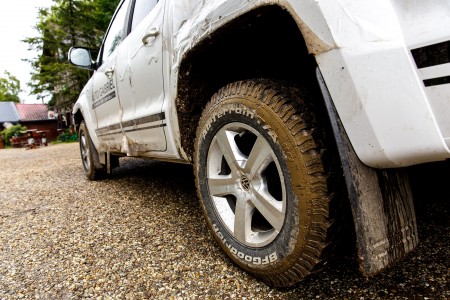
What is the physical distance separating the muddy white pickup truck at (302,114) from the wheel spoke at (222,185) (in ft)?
0.03

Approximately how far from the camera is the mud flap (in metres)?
0.98

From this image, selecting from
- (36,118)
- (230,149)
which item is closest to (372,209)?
(230,149)

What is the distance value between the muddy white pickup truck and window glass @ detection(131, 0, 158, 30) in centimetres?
35

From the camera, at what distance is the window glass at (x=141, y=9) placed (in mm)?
2282

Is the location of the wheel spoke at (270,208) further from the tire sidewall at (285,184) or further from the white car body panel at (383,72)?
the white car body panel at (383,72)

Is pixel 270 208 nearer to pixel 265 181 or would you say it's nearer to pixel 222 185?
pixel 265 181

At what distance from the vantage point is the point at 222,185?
1494mm

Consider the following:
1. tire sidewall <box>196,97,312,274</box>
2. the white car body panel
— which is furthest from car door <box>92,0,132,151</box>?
the white car body panel

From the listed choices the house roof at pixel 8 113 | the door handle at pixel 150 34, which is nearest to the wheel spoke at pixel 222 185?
the door handle at pixel 150 34

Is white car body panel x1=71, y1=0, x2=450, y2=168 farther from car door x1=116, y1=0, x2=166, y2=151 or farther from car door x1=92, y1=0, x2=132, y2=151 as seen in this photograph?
car door x1=92, y1=0, x2=132, y2=151

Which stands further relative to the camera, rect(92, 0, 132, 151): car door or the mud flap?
rect(92, 0, 132, 151): car door

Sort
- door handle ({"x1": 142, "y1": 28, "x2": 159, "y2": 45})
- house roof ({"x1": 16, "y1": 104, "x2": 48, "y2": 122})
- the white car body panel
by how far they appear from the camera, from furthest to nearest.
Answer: house roof ({"x1": 16, "y1": 104, "x2": 48, "y2": 122}) → door handle ({"x1": 142, "y1": 28, "x2": 159, "y2": 45}) → the white car body panel

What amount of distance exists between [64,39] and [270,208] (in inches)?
913

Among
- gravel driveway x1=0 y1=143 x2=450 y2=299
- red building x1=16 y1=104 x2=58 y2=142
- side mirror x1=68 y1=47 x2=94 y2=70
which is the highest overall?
red building x1=16 y1=104 x2=58 y2=142
